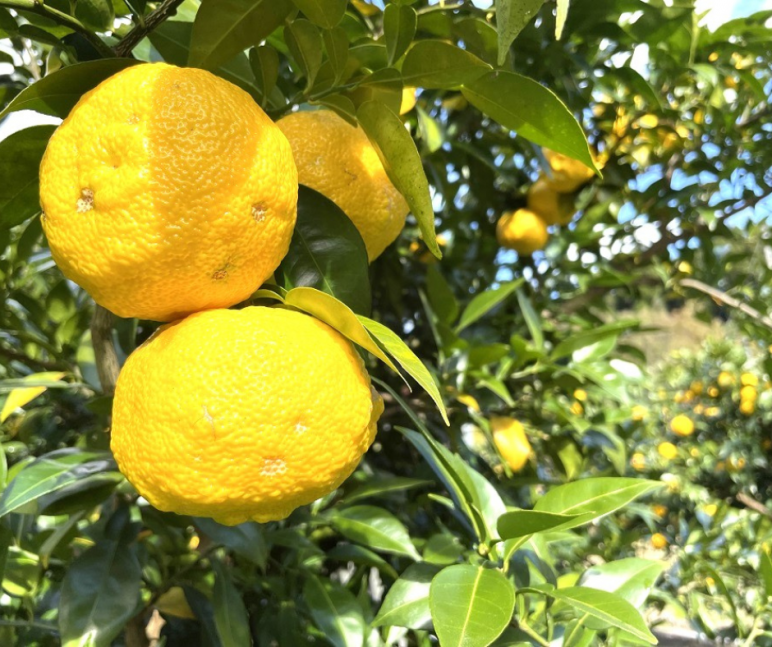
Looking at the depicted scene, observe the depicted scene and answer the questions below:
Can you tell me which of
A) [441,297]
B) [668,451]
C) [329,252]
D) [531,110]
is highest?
[531,110]

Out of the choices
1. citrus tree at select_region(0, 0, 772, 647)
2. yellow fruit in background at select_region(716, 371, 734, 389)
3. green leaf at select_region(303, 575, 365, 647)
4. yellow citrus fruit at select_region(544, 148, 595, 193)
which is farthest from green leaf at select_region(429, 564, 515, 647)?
yellow fruit in background at select_region(716, 371, 734, 389)

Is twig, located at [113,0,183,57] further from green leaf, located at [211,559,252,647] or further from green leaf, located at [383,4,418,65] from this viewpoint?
green leaf, located at [211,559,252,647]

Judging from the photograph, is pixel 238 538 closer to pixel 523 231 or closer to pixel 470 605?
pixel 470 605

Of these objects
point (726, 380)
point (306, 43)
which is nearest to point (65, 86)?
point (306, 43)

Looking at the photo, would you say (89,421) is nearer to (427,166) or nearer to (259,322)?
(427,166)

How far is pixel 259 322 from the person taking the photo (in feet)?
1.36

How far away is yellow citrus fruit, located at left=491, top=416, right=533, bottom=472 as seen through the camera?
3.11 feet

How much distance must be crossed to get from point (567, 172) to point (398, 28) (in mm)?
606

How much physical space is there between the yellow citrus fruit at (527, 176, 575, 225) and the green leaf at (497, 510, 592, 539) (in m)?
0.69

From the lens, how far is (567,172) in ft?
3.32

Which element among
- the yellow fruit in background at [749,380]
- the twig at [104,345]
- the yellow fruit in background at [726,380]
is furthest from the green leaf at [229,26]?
the yellow fruit in background at [726,380]

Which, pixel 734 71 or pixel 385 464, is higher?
pixel 734 71

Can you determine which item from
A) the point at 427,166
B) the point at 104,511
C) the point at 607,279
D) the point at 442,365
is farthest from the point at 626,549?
the point at 104,511

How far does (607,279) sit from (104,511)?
0.90 metres
